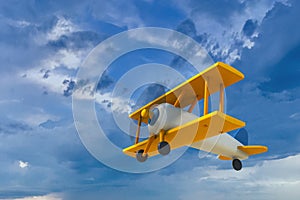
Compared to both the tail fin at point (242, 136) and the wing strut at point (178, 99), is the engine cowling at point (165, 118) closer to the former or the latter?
the wing strut at point (178, 99)

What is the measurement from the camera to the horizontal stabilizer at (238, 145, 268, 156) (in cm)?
956

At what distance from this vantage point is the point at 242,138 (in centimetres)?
1017

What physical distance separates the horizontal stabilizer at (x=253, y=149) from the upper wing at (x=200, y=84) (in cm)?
228

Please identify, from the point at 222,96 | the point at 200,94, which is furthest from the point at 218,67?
the point at 200,94

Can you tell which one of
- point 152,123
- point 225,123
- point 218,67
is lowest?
point 225,123

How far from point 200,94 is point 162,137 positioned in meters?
1.71

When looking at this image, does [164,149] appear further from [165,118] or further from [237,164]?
[237,164]

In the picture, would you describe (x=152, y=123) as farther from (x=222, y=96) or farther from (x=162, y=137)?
(x=222, y=96)

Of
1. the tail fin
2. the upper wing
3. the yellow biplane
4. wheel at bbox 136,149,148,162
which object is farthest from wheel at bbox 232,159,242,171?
wheel at bbox 136,149,148,162

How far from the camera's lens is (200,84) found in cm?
828

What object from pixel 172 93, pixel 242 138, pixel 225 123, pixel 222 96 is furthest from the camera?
pixel 242 138

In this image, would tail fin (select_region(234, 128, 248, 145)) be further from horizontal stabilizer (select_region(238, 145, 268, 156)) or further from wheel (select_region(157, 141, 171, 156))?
wheel (select_region(157, 141, 171, 156))

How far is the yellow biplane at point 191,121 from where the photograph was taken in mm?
7461

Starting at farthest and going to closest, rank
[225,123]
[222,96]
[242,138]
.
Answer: [242,138]
[222,96]
[225,123]
